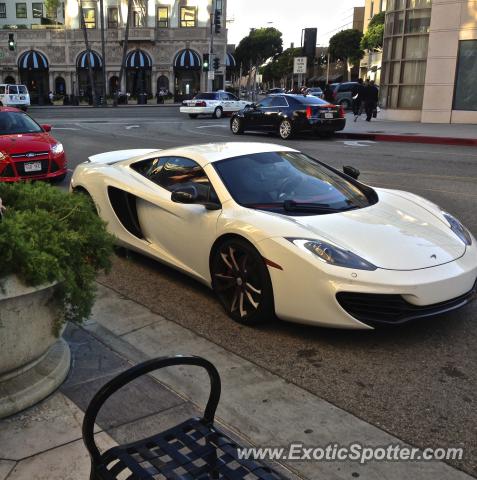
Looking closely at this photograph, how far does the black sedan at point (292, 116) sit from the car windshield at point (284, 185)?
1410cm

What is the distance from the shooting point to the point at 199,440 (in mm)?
2316

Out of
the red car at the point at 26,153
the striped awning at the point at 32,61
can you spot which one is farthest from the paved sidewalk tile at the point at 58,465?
the striped awning at the point at 32,61

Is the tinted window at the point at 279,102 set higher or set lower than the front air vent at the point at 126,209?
higher

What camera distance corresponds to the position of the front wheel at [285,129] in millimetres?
19234

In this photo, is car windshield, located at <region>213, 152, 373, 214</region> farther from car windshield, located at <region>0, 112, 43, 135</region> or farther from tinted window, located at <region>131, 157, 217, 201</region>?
car windshield, located at <region>0, 112, 43, 135</region>

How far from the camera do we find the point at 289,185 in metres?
4.99

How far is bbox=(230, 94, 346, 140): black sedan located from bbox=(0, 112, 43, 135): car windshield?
988 cm

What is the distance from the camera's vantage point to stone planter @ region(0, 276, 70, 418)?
294 cm

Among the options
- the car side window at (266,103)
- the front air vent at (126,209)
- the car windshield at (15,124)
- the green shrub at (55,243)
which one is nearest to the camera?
the green shrub at (55,243)

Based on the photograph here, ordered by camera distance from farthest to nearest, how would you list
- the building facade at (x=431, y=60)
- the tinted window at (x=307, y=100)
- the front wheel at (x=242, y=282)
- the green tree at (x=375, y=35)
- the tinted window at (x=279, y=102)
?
the green tree at (x=375, y=35)
the building facade at (x=431, y=60)
the tinted window at (x=279, y=102)
the tinted window at (x=307, y=100)
the front wheel at (x=242, y=282)

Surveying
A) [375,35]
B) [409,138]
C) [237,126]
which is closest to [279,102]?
[237,126]

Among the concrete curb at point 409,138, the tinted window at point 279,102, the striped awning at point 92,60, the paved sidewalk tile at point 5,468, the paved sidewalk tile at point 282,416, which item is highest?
the striped awning at point 92,60

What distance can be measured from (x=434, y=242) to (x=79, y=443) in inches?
113

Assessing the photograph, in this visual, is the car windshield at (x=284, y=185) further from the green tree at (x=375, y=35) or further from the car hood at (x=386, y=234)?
the green tree at (x=375, y=35)
